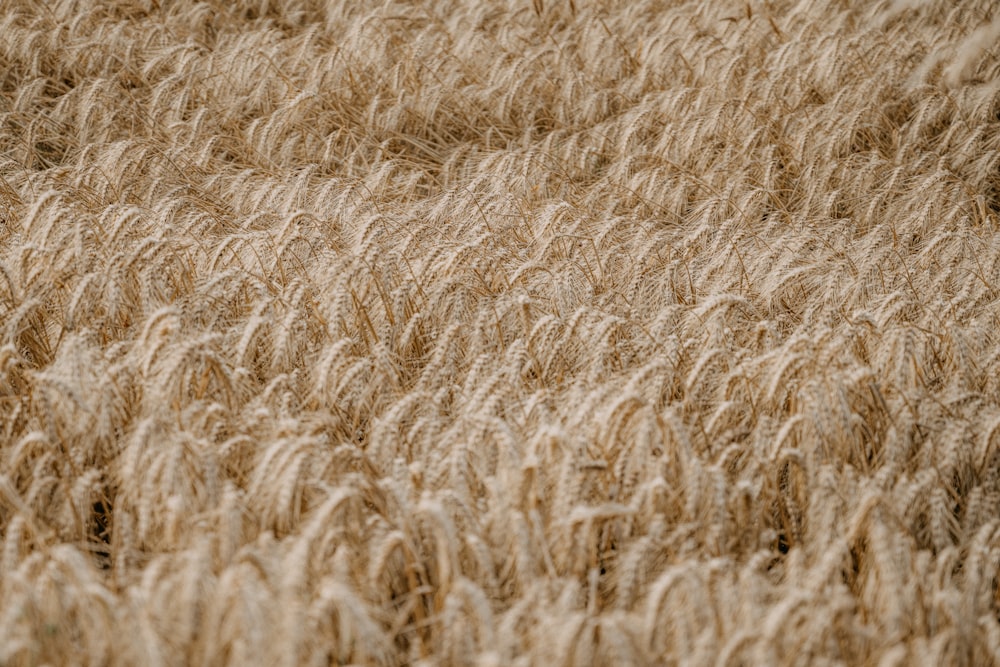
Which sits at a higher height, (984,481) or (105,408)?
(105,408)

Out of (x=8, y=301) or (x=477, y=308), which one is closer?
(x=8, y=301)

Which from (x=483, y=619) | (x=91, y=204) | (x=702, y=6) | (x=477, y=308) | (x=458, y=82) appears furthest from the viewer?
(x=702, y=6)

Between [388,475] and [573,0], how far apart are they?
5.08m

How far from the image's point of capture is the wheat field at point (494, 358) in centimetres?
203

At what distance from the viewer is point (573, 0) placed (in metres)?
6.80

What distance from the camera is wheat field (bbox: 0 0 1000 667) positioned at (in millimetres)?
2031

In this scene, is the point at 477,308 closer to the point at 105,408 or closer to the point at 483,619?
the point at 105,408

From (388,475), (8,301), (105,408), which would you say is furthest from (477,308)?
(8,301)

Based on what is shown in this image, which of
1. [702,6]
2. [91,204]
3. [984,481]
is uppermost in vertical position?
[702,6]

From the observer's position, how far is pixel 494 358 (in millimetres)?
3152

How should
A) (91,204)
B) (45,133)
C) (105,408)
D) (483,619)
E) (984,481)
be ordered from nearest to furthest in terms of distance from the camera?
(483,619) → (105,408) → (984,481) → (91,204) → (45,133)

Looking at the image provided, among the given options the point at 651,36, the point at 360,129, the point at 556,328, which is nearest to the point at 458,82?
the point at 360,129

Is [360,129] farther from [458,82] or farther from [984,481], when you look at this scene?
[984,481]

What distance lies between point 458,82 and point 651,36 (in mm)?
1388
